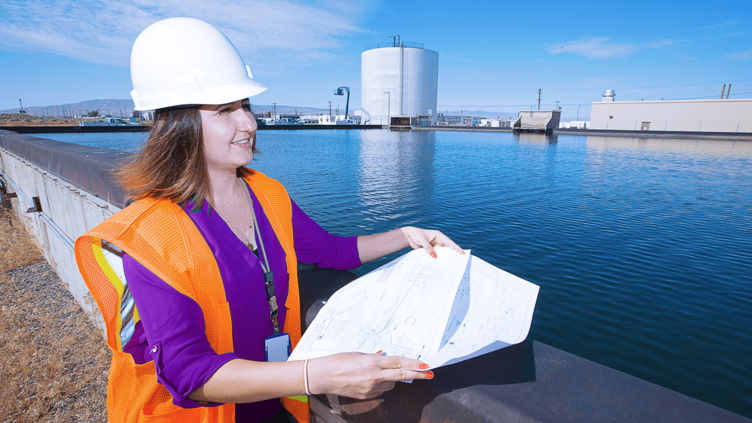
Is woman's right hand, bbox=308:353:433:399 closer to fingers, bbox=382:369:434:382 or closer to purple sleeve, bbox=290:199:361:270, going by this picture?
fingers, bbox=382:369:434:382

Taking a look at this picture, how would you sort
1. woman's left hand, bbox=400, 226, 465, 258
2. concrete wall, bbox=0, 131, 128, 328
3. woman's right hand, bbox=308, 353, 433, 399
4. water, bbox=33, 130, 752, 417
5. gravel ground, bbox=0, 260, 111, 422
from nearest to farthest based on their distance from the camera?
woman's right hand, bbox=308, 353, 433, 399 < woman's left hand, bbox=400, 226, 465, 258 < gravel ground, bbox=0, 260, 111, 422 < concrete wall, bbox=0, 131, 128, 328 < water, bbox=33, 130, 752, 417

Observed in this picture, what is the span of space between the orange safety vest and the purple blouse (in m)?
0.04

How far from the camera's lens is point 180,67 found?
1.23 metres

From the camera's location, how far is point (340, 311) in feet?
3.90

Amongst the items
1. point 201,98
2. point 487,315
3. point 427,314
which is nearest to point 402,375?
point 427,314

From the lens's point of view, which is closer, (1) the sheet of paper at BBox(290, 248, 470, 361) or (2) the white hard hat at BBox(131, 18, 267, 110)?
(1) the sheet of paper at BBox(290, 248, 470, 361)

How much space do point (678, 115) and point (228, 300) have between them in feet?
167

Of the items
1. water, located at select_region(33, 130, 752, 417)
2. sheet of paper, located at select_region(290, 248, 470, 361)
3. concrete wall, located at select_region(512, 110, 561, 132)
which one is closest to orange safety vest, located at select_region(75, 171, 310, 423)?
sheet of paper, located at select_region(290, 248, 470, 361)

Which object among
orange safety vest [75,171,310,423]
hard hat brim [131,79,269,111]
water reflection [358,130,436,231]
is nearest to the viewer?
orange safety vest [75,171,310,423]

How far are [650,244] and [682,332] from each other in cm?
327

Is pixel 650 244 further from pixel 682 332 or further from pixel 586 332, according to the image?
pixel 586 332

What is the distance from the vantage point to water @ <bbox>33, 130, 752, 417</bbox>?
4.69m

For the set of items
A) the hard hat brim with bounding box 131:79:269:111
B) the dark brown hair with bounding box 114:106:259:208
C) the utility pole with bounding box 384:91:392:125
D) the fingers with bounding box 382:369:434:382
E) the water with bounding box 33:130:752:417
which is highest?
the utility pole with bounding box 384:91:392:125

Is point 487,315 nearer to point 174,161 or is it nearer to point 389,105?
point 174,161
